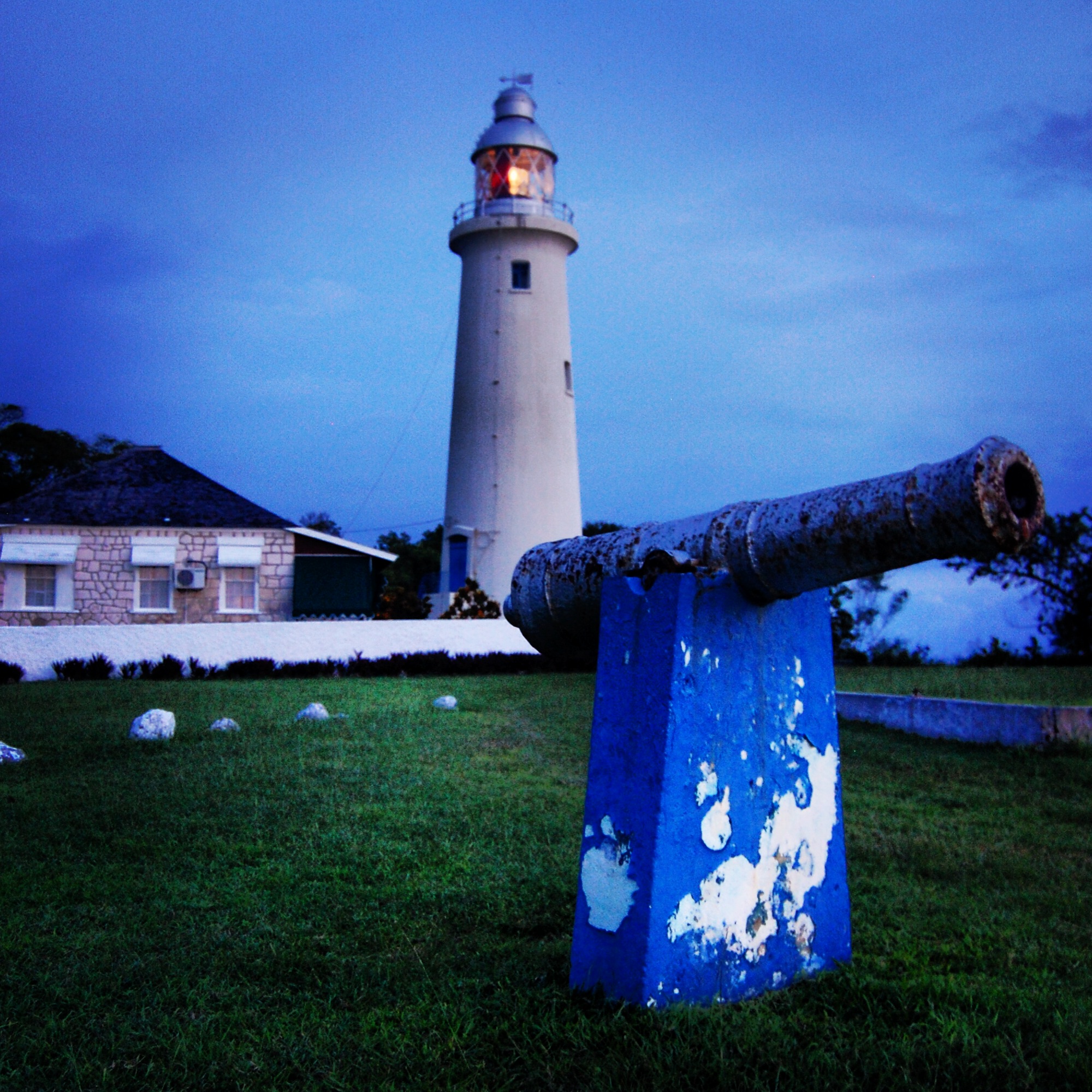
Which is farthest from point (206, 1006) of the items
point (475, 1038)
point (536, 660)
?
point (536, 660)

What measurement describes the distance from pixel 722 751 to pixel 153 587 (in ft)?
79.6

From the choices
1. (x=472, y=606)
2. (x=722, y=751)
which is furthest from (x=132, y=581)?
(x=722, y=751)

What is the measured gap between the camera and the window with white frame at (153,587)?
26.0 metres

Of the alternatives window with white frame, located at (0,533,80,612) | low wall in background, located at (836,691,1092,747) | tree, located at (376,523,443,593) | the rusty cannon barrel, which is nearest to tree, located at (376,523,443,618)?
tree, located at (376,523,443,593)

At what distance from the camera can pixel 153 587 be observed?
2611cm

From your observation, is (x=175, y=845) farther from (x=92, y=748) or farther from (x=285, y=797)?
(x=92, y=748)

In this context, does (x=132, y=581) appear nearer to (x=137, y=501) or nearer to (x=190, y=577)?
(x=190, y=577)

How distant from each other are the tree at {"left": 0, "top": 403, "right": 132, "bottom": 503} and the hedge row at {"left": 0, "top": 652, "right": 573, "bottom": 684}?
1389 centimetres

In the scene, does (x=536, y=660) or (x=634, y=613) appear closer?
(x=634, y=613)

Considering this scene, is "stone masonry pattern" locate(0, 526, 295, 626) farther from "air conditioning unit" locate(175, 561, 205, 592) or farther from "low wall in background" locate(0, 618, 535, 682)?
"low wall in background" locate(0, 618, 535, 682)

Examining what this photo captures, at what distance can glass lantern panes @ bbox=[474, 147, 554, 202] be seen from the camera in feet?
93.0

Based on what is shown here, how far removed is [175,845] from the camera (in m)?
6.65

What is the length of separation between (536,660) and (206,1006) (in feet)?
60.4

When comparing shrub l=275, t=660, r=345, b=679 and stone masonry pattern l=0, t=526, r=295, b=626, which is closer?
shrub l=275, t=660, r=345, b=679
